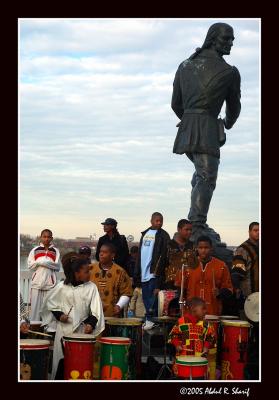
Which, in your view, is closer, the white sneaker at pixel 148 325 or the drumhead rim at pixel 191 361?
the drumhead rim at pixel 191 361

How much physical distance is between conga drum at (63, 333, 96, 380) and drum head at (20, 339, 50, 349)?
0.21 metres

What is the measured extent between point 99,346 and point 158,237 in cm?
286

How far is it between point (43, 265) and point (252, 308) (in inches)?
154

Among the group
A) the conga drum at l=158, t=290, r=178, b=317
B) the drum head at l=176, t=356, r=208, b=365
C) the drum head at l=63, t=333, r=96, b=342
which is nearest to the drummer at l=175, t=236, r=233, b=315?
the conga drum at l=158, t=290, r=178, b=317

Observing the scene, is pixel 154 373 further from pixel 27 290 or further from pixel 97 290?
pixel 27 290

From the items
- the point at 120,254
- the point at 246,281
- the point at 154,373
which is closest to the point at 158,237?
the point at 120,254

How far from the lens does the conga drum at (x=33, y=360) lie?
8.85 meters

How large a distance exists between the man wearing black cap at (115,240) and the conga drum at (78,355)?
11.7ft

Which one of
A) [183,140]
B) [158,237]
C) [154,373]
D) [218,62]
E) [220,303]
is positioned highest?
[218,62]

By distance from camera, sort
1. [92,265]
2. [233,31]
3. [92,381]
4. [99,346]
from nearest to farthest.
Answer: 1. [92,381]
2. [99,346]
3. [92,265]
4. [233,31]

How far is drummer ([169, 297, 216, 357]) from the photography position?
935 cm

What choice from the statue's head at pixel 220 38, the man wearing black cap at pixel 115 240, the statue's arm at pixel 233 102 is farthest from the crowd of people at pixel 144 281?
the statue's head at pixel 220 38

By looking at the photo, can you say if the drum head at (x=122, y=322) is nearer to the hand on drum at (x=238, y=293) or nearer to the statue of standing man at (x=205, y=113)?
the hand on drum at (x=238, y=293)

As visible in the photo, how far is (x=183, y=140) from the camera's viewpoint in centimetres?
1231
